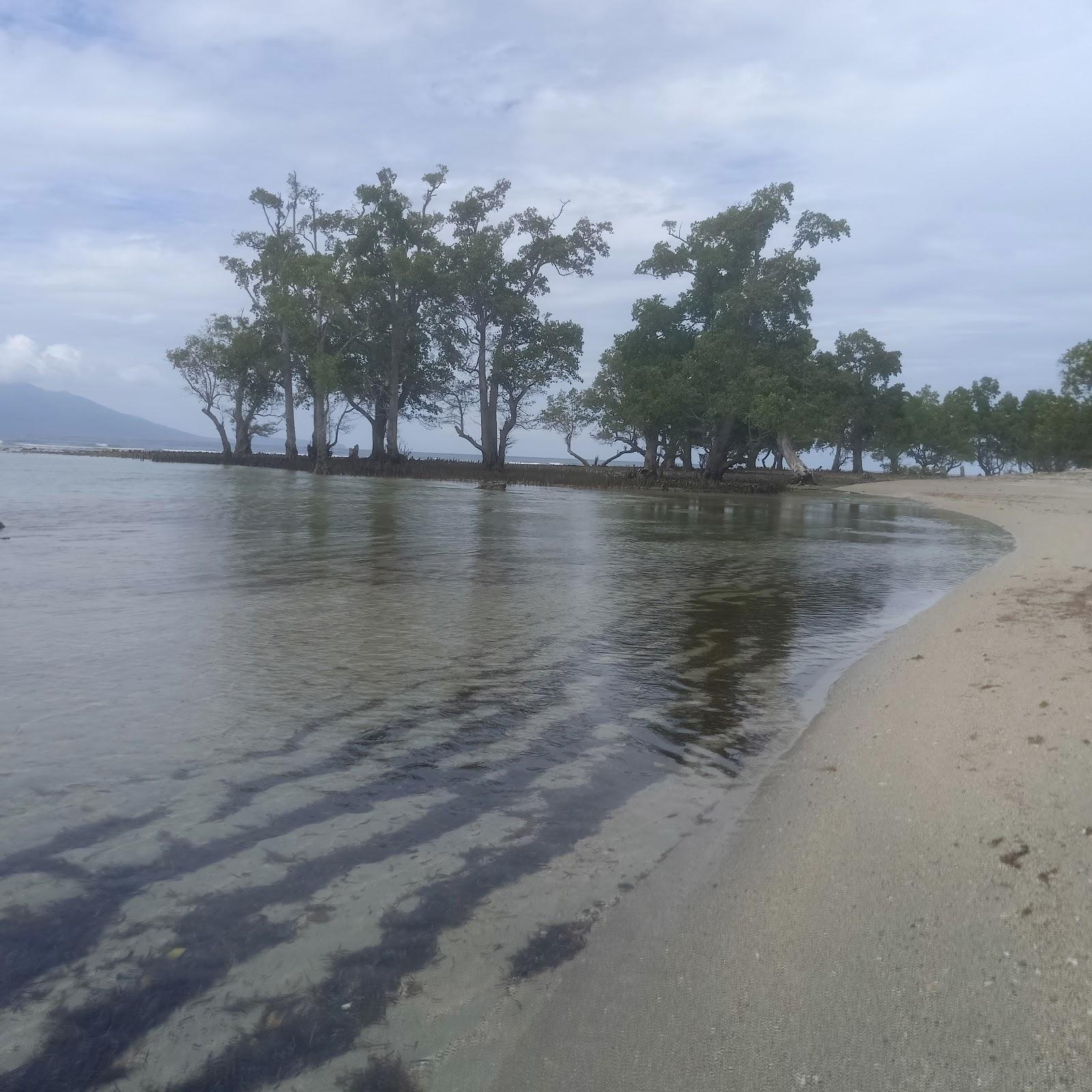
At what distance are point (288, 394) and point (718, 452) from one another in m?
29.0

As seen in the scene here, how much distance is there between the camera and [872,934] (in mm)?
2953

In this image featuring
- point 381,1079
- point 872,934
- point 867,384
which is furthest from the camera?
point 867,384

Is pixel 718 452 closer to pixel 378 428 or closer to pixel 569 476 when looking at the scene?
pixel 569 476

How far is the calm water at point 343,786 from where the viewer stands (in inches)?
102

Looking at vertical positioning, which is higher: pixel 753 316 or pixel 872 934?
pixel 753 316

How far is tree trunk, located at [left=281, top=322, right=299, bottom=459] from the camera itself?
53.8m

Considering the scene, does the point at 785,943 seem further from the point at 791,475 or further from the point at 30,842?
the point at 791,475

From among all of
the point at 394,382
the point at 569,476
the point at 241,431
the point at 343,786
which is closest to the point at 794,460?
the point at 569,476

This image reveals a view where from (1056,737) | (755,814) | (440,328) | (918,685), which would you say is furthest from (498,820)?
(440,328)

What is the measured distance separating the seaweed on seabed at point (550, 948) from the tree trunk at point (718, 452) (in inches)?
1707

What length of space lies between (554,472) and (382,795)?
4813 cm

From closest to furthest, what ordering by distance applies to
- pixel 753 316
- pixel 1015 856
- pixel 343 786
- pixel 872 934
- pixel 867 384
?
pixel 872 934 → pixel 1015 856 → pixel 343 786 → pixel 753 316 → pixel 867 384

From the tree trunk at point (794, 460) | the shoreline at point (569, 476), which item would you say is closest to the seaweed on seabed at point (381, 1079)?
the shoreline at point (569, 476)

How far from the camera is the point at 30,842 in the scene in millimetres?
3615
